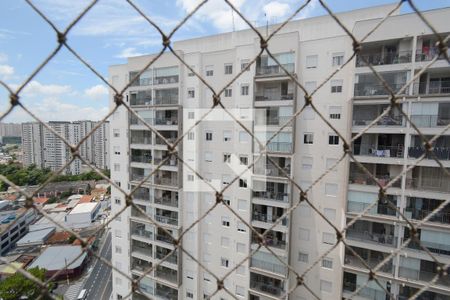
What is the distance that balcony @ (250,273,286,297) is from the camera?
197 inches

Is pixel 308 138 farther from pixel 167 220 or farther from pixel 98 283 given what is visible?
pixel 98 283

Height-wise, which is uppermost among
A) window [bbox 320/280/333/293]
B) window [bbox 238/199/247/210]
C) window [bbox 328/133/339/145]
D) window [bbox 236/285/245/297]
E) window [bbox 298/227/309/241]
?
window [bbox 328/133/339/145]

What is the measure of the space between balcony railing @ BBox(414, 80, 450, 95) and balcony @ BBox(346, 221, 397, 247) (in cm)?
240

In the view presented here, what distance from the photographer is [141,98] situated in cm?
A: 623

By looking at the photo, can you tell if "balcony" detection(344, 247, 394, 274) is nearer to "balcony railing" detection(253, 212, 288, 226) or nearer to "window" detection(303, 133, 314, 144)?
"balcony railing" detection(253, 212, 288, 226)

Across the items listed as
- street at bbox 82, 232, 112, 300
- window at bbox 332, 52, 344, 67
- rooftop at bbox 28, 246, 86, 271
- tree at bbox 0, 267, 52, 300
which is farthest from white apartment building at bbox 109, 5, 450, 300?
rooftop at bbox 28, 246, 86, 271

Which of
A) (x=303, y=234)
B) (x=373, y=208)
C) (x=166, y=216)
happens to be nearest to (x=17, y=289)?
(x=166, y=216)

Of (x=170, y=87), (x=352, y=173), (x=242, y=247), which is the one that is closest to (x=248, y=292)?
(x=242, y=247)

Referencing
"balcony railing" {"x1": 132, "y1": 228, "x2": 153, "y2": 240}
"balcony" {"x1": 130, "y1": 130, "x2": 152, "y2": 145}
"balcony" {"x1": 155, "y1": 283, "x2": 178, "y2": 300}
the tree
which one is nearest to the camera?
"balcony" {"x1": 155, "y1": 283, "x2": 178, "y2": 300}

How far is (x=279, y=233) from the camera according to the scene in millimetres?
5051

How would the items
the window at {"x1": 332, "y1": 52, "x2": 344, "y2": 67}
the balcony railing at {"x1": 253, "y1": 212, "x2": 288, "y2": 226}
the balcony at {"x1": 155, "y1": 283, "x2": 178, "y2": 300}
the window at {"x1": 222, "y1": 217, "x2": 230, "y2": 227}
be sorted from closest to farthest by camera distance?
1. the window at {"x1": 332, "y1": 52, "x2": 344, "y2": 67}
2. the balcony railing at {"x1": 253, "y1": 212, "x2": 288, "y2": 226}
3. the window at {"x1": 222, "y1": 217, "x2": 230, "y2": 227}
4. the balcony at {"x1": 155, "y1": 283, "x2": 178, "y2": 300}

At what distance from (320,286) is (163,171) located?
4.31 meters

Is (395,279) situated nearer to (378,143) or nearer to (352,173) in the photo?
(352,173)

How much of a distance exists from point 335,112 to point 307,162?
108 cm
